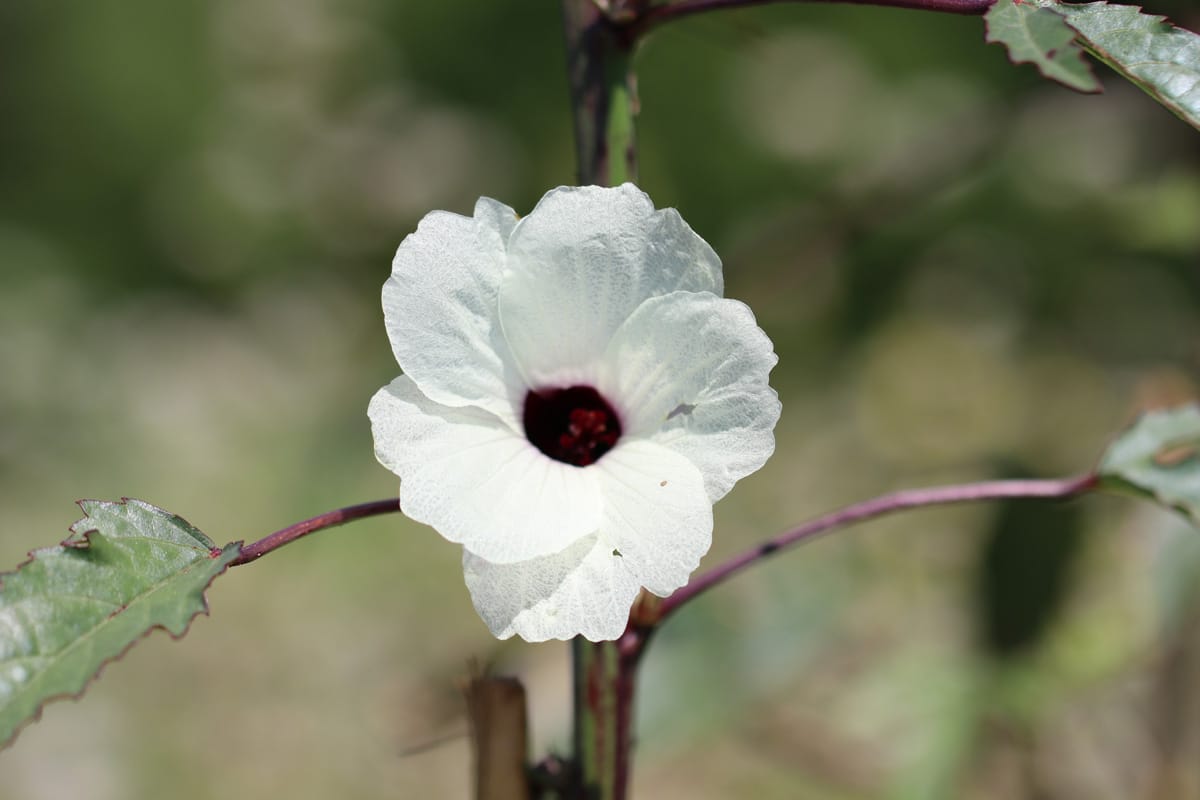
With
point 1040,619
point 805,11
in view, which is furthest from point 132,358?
point 1040,619

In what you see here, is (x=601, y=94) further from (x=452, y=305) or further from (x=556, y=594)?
(x=556, y=594)

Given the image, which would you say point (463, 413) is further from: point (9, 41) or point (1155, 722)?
point (9, 41)

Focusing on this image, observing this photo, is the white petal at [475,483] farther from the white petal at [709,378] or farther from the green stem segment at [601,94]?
the green stem segment at [601,94]

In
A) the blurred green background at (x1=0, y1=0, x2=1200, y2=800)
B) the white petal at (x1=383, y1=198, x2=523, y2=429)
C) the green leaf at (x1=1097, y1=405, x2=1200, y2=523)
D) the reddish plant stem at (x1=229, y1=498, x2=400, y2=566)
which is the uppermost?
the white petal at (x1=383, y1=198, x2=523, y2=429)

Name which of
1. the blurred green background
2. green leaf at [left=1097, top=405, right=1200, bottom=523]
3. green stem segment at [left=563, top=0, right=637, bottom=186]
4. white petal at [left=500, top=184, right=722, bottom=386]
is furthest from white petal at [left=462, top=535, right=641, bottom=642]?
the blurred green background

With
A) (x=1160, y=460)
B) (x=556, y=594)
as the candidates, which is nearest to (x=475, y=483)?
(x=556, y=594)

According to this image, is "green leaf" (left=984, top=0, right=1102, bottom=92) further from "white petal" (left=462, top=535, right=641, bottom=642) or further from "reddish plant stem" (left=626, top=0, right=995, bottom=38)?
"white petal" (left=462, top=535, right=641, bottom=642)
